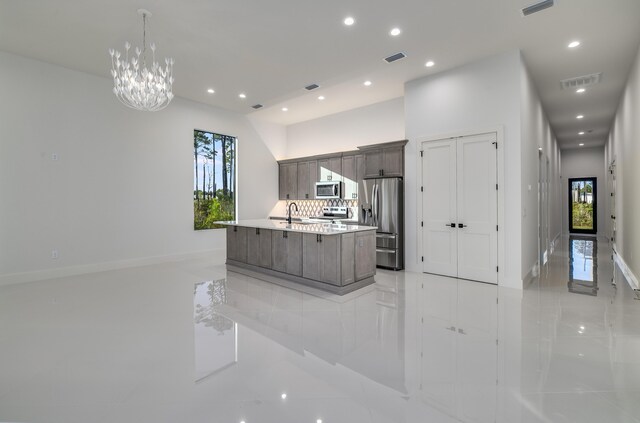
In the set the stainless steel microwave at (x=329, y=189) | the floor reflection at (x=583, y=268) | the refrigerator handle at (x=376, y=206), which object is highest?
the stainless steel microwave at (x=329, y=189)

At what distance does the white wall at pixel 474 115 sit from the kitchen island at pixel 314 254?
1511mm

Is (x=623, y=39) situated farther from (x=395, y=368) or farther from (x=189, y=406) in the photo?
(x=189, y=406)

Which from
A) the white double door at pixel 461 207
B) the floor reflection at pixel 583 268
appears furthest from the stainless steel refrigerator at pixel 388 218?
the floor reflection at pixel 583 268

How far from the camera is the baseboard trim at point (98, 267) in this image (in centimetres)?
505

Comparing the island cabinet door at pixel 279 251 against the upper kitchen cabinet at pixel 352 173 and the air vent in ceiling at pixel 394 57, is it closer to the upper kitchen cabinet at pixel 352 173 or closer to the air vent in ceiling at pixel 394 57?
the upper kitchen cabinet at pixel 352 173

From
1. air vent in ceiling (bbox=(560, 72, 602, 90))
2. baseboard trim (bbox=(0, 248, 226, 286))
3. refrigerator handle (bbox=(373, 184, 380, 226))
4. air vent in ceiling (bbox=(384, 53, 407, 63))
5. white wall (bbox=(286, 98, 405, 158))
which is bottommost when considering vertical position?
baseboard trim (bbox=(0, 248, 226, 286))

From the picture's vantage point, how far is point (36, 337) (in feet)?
9.85

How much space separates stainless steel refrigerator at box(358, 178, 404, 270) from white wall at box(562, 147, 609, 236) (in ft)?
33.7

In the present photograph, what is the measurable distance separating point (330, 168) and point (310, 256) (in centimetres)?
359

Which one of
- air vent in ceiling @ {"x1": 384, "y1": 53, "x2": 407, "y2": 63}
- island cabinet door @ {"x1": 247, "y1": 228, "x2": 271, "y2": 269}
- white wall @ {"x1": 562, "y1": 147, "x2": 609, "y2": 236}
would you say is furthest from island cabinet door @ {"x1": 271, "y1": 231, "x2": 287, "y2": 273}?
white wall @ {"x1": 562, "y1": 147, "x2": 609, "y2": 236}

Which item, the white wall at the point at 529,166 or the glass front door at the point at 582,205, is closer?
the white wall at the point at 529,166

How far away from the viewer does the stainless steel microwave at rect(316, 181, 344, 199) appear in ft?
24.5

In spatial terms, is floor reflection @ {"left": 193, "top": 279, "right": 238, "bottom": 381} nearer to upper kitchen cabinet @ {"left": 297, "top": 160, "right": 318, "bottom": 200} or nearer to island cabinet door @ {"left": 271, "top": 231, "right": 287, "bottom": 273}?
island cabinet door @ {"left": 271, "top": 231, "right": 287, "bottom": 273}

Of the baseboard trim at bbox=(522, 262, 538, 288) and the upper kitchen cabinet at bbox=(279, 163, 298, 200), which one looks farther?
the upper kitchen cabinet at bbox=(279, 163, 298, 200)
